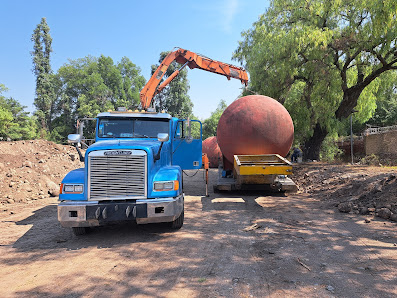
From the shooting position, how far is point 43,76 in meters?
50.5

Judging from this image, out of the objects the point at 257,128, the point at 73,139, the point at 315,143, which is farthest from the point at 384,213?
the point at 315,143

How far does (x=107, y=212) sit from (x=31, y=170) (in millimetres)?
9418

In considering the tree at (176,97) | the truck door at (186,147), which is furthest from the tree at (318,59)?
the tree at (176,97)

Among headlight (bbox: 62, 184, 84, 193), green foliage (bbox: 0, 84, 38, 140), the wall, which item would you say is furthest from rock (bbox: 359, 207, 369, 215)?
green foliage (bbox: 0, 84, 38, 140)

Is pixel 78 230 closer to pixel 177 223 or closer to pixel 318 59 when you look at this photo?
pixel 177 223

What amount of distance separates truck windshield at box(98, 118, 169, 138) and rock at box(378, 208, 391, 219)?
5578 mm

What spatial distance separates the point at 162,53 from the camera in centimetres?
4859

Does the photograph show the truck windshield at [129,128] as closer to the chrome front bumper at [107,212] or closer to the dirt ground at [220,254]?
the chrome front bumper at [107,212]

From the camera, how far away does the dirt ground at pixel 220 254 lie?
3400 mm

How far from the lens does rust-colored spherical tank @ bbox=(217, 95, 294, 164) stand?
9258 millimetres

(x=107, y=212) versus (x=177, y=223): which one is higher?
(x=107, y=212)

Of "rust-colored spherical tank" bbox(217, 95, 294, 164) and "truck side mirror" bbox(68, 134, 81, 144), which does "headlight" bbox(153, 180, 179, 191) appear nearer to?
"truck side mirror" bbox(68, 134, 81, 144)

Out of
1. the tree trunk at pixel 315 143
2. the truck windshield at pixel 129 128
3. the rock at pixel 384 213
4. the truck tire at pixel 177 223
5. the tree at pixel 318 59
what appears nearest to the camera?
the truck tire at pixel 177 223

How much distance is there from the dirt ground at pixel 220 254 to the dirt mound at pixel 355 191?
0.05 meters
